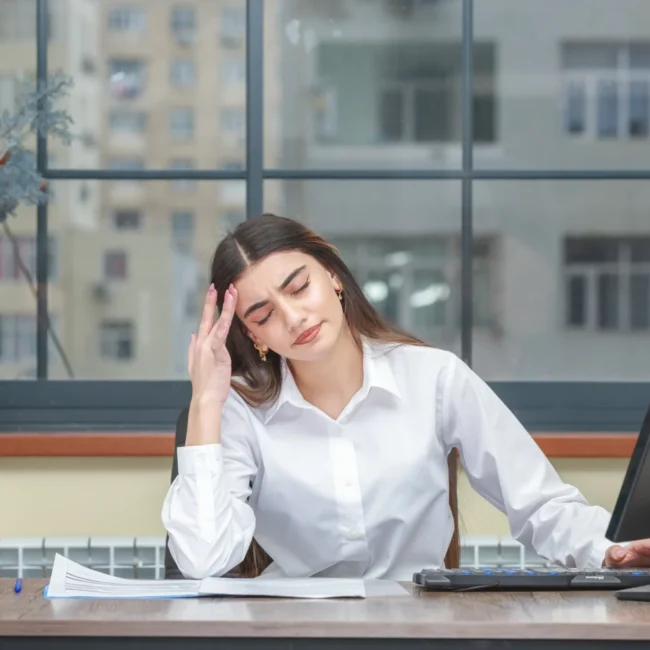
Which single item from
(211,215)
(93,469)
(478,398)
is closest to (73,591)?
(478,398)

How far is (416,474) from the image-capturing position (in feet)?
5.90

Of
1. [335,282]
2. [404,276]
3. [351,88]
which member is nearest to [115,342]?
[335,282]

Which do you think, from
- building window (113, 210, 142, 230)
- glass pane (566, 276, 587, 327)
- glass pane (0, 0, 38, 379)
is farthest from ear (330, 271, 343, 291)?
glass pane (566, 276, 587, 327)

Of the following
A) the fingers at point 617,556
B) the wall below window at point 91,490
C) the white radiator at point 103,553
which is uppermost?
the fingers at point 617,556

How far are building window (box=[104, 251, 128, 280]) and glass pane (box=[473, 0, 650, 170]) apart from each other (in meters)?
13.6

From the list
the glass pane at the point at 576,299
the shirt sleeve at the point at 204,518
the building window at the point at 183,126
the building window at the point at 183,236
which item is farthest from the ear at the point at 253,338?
the glass pane at the point at 576,299

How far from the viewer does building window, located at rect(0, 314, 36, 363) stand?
2.71 meters

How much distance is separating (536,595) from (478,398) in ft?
1.95

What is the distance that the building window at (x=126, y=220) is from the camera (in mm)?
3360

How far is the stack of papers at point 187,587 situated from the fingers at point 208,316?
0.47 m

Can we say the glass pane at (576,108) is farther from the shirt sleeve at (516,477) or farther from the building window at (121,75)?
the shirt sleeve at (516,477)

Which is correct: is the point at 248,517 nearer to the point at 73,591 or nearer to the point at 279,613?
the point at 73,591

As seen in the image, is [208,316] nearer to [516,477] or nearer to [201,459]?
[201,459]

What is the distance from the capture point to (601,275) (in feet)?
70.0
